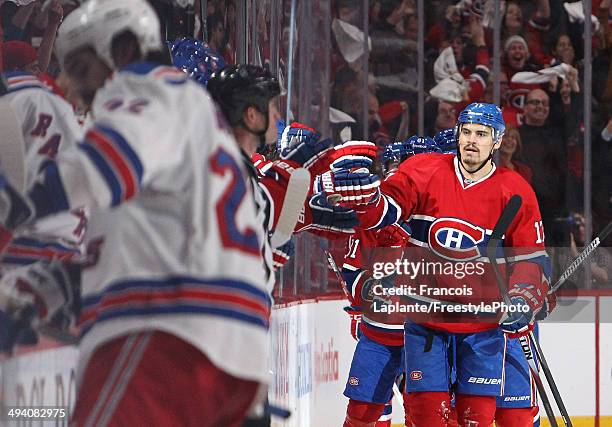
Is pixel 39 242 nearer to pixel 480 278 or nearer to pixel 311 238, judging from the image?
pixel 480 278

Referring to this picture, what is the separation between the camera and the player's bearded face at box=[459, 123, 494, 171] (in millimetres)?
4066

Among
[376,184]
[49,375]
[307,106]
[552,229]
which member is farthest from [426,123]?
[49,375]

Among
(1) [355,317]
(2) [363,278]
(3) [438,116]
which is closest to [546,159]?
(3) [438,116]

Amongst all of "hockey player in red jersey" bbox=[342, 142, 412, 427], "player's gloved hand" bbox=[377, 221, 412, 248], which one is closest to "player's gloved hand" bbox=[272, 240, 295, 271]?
"player's gloved hand" bbox=[377, 221, 412, 248]

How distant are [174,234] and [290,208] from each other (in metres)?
0.80

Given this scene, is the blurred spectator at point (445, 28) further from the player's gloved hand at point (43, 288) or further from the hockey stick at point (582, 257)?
the player's gloved hand at point (43, 288)

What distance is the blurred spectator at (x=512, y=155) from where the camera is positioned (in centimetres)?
610

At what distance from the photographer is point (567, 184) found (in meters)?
6.14

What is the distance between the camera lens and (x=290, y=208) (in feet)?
7.48

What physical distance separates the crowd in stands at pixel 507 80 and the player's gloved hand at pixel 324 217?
305 cm

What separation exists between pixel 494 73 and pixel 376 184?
350cm

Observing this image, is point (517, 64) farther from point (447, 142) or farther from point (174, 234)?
point (174, 234)

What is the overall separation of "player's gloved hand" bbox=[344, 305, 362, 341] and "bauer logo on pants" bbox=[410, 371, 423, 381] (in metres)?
0.79

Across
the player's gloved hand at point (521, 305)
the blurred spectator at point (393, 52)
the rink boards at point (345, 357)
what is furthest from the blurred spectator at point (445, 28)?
the player's gloved hand at point (521, 305)
